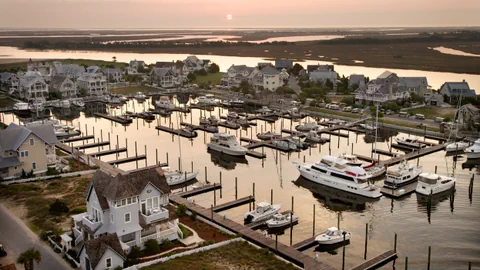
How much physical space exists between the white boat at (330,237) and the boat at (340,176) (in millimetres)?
8868

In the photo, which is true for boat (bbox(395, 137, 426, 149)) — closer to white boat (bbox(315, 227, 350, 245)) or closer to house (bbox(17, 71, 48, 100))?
white boat (bbox(315, 227, 350, 245))

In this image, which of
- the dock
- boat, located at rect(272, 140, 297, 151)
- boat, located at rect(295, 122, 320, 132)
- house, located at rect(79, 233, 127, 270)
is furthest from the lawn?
the dock

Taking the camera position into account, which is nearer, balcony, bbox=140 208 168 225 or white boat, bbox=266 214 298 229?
balcony, bbox=140 208 168 225

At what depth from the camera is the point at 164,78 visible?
9881cm

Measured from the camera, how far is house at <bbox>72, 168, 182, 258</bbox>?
82.2 feet

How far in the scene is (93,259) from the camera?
22.7 m

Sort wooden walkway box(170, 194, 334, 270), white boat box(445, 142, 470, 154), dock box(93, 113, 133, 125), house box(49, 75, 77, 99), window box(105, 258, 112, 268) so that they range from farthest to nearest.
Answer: house box(49, 75, 77, 99)
dock box(93, 113, 133, 125)
white boat box(445, 142, 470, 154)
wooden walkway box(170, 194, 334, 270)
window box(105, 258, 112, 268)

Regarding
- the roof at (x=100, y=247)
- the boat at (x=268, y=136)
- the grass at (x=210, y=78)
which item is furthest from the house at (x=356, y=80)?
the roof at (x=100, y=247)

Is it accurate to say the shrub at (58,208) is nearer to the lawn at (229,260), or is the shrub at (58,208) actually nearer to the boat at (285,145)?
the lawn at (229,260)

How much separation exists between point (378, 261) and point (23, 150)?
27976 mm

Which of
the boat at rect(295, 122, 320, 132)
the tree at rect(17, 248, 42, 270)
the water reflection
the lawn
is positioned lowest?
the water reflection

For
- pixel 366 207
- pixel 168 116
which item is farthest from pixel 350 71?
pixel 366 207

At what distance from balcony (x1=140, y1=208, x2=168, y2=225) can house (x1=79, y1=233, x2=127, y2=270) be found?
2642 mm

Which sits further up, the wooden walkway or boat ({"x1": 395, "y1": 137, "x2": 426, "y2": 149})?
boat ({"x1": 395, "y1": 137, "x2": 426, "y2": 149})
